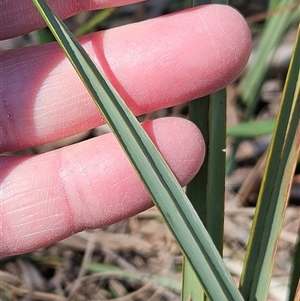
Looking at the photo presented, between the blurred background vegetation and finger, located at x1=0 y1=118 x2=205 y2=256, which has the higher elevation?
finger, located at x1=0 y1=118 x2=205 y2=256

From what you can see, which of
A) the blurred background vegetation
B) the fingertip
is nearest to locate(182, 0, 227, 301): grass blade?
the fingertip

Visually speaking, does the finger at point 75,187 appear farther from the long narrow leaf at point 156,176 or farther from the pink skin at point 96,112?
the long narrow leaf at point 156,176

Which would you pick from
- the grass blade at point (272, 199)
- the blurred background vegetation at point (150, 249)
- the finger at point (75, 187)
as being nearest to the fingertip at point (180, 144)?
the finger at point (75, 187)

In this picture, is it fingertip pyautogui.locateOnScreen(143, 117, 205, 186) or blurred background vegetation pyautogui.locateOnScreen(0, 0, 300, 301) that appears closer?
fingertip pyautogui.locateOnScreen(143, 117, 205, 186)

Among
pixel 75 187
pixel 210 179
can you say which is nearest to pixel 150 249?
pixel 75 187

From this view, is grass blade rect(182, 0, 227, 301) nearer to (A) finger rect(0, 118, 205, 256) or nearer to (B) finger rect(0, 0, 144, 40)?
(A) finger rect(0, 118, 205, 256)

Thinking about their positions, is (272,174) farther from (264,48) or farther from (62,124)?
(264,48)

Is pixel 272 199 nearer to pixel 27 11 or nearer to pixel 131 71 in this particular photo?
pixel 131 71
